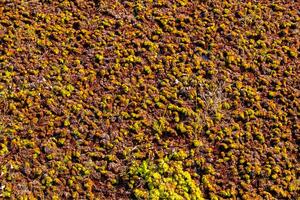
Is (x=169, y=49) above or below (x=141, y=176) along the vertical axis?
above

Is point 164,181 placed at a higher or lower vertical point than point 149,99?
lower

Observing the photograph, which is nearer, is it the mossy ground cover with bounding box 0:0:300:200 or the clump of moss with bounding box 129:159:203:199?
the clump of moss with bounding box 129:159:203:199

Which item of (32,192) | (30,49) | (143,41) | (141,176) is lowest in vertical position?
(32,192)

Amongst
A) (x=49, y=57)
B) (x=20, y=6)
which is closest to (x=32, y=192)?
(x=49, y=57)

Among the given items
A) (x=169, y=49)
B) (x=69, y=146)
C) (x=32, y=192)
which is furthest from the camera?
(x=169, y=49)

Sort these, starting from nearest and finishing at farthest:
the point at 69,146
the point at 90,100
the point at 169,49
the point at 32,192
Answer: the point at 32,192 < the point at 69,146 < the point at 90,100 < the point at 169,49

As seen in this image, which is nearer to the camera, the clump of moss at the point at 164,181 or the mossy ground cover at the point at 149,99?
the clump of moss at the point at 164,181

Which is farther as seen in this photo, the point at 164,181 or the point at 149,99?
the point at 149,99

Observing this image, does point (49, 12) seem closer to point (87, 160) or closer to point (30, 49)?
point (30, 49)
